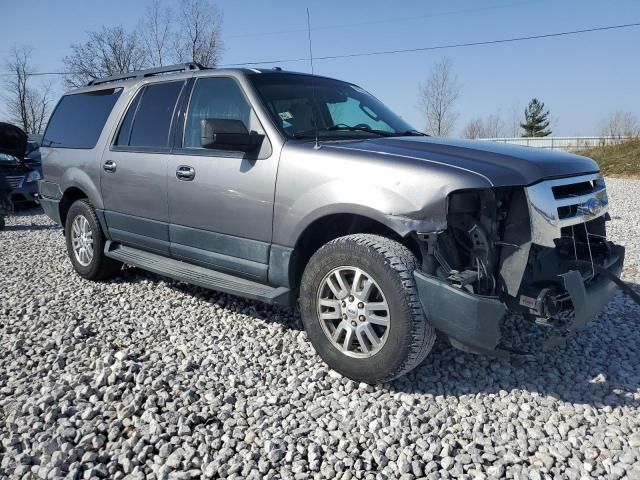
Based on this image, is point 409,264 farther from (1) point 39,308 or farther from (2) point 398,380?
(1) point 39,308

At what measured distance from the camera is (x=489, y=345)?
2.59 meters

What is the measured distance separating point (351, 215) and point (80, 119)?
361cm

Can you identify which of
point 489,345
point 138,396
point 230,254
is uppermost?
point 230,254

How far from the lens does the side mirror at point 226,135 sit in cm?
317

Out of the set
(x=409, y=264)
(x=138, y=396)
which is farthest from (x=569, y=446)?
(x=138, y=396)

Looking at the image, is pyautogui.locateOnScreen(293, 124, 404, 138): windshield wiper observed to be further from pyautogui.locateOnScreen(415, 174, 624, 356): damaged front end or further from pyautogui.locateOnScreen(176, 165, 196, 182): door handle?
pyautogui.locateOnScreen(415, 174, 624, 356): damaged front end

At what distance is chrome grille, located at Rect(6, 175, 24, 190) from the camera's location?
10.8 meters

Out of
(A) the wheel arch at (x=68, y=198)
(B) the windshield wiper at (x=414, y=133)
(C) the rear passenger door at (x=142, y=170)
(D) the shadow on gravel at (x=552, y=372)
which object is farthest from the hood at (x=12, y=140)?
(D) the shadow on gravel at (x=552, y=372)

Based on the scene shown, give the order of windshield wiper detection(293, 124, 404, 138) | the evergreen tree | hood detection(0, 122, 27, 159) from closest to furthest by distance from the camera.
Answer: windshield wiper detection(293, 124, 404, 138) → hood detection(0, 122, 27, 159) → the evergreen tree

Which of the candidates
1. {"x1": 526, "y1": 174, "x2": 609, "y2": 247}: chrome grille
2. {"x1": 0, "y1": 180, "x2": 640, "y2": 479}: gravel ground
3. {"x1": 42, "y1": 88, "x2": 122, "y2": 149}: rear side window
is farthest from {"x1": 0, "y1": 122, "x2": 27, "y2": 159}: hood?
{"x1": 526, "y1": 174, "x2": 609, "y2": 247}: chrome grille

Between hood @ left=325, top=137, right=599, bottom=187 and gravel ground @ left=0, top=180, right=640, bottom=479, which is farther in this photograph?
hood @ left=325, top=137, right=599, bottom=187

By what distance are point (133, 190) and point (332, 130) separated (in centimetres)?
194

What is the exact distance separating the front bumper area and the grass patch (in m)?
21.1

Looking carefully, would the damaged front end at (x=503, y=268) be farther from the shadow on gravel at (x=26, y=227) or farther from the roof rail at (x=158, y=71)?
the shadow on gravel at (x=26, y=227)
